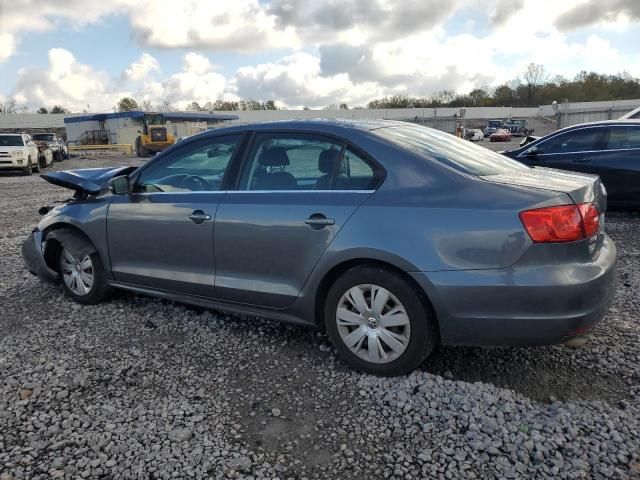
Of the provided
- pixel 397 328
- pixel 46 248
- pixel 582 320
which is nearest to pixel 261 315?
pixel 397 328

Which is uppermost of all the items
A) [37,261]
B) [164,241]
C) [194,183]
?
[194,183]

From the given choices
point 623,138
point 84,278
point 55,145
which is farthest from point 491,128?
point 84,278

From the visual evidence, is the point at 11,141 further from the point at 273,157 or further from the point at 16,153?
the point at 273,157

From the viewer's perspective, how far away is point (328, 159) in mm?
3449

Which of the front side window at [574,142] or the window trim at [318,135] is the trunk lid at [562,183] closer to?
the window trim at [318,135]

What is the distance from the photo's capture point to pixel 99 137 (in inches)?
1962

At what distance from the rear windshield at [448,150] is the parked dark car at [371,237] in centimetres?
2

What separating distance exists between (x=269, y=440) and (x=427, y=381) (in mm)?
1032

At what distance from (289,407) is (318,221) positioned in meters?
1.12

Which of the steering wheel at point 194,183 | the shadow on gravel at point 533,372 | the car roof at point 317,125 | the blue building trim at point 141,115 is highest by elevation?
the blue building trim at point 141,115

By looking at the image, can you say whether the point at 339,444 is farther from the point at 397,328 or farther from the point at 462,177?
the point at 462,177

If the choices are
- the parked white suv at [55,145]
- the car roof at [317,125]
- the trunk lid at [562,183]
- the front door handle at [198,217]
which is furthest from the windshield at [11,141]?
the trunk lid at [562,183]

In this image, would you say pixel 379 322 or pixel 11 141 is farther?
pixel 11 141

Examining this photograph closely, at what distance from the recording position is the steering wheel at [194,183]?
3.95 meters
